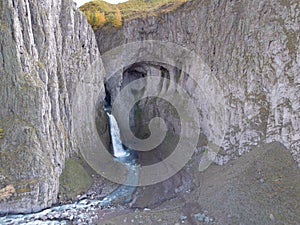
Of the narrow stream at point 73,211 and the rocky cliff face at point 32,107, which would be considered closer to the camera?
the narrow stream at point 73,211

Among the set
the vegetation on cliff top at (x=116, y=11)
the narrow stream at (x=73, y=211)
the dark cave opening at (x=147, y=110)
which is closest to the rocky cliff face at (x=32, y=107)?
the narrow stream at (x=73, y=211)

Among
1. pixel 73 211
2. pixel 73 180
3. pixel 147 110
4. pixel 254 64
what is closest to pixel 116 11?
pixel 147 110

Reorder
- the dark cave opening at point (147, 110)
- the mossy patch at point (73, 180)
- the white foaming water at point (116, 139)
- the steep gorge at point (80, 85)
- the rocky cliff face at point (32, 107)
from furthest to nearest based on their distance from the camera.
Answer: the white foaming water at point (116, 139), the dark cave opening at point (147, 110), the mossy patch at point (73, 180), the rocky cliff face at point (32, 107), the steep gorge at point (80, 85)

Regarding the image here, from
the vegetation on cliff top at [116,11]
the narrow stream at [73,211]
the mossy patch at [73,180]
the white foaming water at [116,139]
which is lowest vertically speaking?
the narrow stream at [73,211]

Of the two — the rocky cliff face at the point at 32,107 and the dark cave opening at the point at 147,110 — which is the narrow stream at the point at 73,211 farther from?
the dark cave opening at the point at 147,110

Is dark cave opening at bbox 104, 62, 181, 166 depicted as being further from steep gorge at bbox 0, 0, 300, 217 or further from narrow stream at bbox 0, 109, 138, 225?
narrow stream at bbox 0, 109, 138, 225

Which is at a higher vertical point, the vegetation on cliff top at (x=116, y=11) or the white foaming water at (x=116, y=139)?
the vegetation on cliff top at (x=116, y=11)

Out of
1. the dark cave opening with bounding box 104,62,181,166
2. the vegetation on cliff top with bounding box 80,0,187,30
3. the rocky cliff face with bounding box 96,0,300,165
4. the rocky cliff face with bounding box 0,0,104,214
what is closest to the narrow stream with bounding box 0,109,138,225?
the rocky cliff face with bounding box 0,0,104,214
